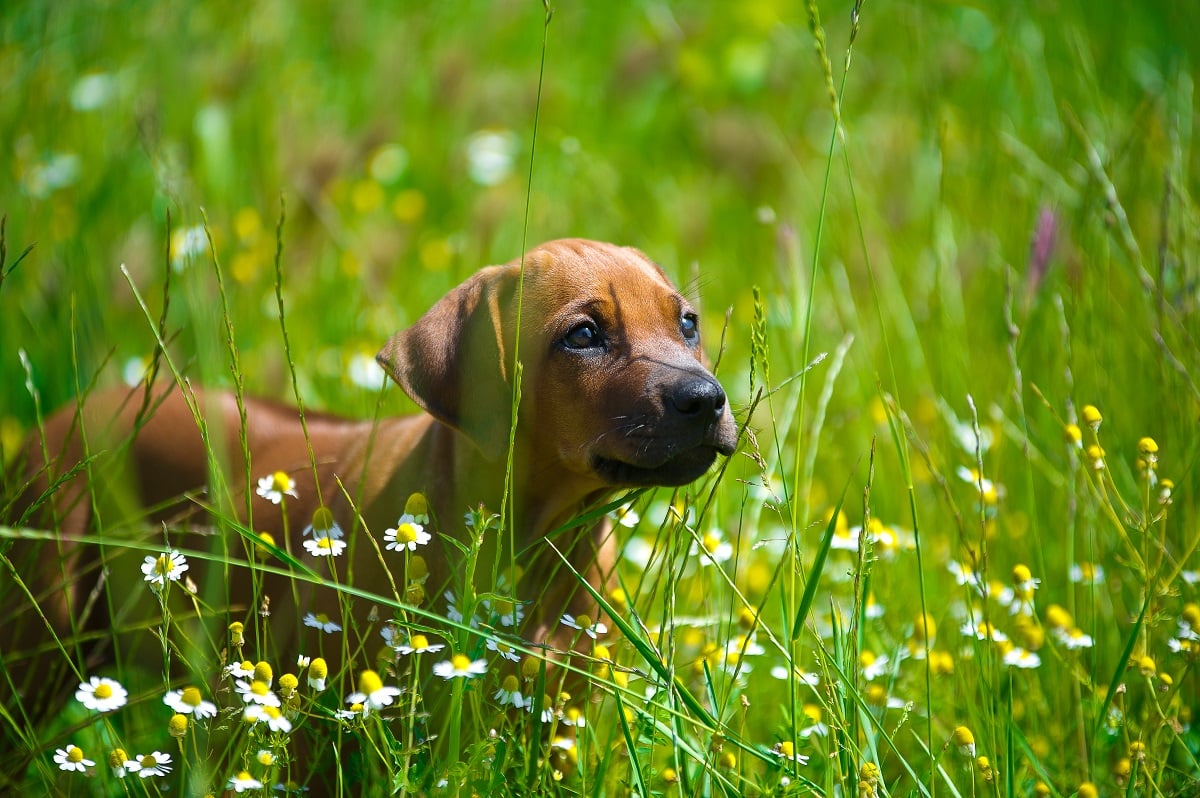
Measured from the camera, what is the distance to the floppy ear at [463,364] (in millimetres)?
2451

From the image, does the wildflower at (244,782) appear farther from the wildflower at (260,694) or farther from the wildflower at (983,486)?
the wildflower at (983,486)

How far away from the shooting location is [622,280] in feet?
8.75

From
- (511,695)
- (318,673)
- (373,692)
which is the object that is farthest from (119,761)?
(511,695)

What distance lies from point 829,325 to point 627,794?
2.60m

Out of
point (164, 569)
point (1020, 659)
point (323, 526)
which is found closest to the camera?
point (164, 569)

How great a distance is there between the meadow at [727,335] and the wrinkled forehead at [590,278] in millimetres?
273

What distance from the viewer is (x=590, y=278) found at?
2652 millimetres

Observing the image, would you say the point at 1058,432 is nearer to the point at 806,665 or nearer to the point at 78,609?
the point at 806,665

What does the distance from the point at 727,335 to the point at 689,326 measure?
5.30ft

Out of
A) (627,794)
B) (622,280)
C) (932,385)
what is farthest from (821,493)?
(627,794)

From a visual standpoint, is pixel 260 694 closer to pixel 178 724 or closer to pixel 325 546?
pixel 178 724

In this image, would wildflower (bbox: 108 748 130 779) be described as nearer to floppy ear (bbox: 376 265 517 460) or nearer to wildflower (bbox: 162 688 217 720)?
wildflower (bbox: 162 688 217 720)

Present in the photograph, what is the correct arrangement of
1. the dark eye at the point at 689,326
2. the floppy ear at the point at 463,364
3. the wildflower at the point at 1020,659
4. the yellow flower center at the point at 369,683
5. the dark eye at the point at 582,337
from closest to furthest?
the yellow flower center at the point at 369,683 < the wildflower at the point at 1020,659 < the floppy ear at the point at 463,364 < the dark eye at the point at 582,337 < the dark eye at the point at 689,326

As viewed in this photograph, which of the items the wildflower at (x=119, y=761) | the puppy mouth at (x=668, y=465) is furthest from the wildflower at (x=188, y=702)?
the puppy mouth at (x=668, y=465)
